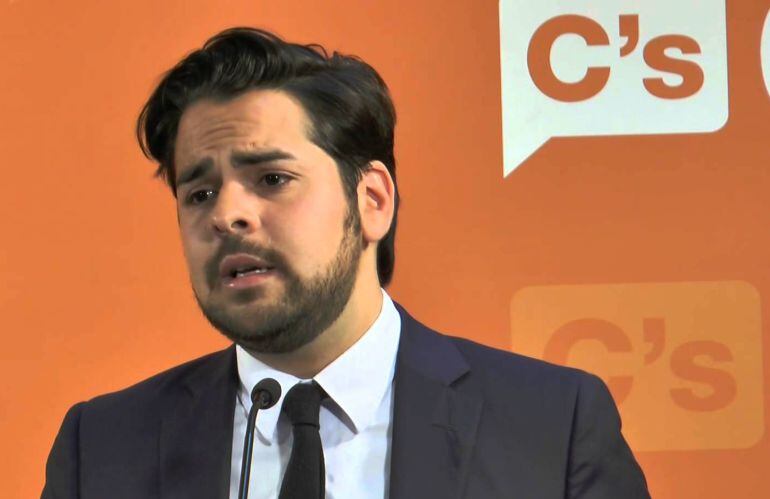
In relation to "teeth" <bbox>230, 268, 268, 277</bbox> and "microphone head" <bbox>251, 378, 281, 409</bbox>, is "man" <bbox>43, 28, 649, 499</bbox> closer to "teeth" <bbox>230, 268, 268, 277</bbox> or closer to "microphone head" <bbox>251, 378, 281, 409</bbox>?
"teeth" <bbox>230, 268, 268, 277</bbox>

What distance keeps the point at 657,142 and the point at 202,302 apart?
1025 millimetres

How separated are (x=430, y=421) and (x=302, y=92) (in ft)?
1.90

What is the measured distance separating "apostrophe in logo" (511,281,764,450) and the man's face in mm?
588

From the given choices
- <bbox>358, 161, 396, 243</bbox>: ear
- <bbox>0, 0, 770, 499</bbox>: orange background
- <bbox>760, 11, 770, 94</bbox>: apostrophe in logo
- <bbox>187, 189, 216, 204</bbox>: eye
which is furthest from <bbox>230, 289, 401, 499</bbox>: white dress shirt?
<bbox>760, 11, 770, 94</bbox>: apostrophe in logo

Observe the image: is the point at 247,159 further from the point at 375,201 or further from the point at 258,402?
the point at 258,402

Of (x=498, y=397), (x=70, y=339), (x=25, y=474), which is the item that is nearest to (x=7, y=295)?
(x=70, y=339)

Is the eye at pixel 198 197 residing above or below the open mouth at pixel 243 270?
above

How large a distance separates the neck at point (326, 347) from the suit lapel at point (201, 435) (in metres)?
0.10

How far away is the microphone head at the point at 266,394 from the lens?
143 centimetres

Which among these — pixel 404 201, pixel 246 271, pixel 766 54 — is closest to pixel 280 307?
pixel 246 271

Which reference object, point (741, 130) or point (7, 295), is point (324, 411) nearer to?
point (7, 295)

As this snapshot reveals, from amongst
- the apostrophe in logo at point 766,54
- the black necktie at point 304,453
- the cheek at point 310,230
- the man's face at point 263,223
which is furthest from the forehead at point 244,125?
the apostrophe in logo at point 766,54

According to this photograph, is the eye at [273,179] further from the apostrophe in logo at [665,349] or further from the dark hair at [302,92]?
the apostrophe in logo at [665,349]

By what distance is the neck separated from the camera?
1.83 m
